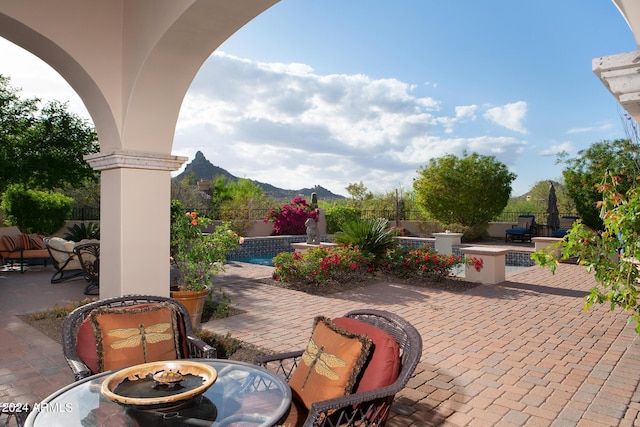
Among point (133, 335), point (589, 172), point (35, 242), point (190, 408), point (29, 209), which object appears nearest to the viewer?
point (190, 408)

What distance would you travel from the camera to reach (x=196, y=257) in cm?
545

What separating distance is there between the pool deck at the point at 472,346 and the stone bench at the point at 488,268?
501 mm

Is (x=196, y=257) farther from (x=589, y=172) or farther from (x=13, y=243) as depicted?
(x=589, y=172)

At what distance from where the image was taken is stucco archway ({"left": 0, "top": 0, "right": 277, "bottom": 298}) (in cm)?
379

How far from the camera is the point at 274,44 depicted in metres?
6.56

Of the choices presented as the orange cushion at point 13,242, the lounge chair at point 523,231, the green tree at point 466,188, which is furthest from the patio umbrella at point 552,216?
the orange cushion at point 13,242

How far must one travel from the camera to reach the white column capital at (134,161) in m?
4.38

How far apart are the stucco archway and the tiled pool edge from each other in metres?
8.41

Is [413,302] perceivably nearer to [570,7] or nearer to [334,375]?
[334,375]

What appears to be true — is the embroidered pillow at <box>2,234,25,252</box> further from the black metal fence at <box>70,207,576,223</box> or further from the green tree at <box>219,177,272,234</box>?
the green tree at <box>219,177,272,234</box>

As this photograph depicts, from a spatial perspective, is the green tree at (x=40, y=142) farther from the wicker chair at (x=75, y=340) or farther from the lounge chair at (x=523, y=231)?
the lounge chair at (x=523, y=231)

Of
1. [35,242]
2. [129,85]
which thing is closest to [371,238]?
[129,85]

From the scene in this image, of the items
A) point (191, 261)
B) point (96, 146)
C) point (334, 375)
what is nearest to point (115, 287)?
point (191, 261)

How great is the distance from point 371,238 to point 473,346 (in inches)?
179
